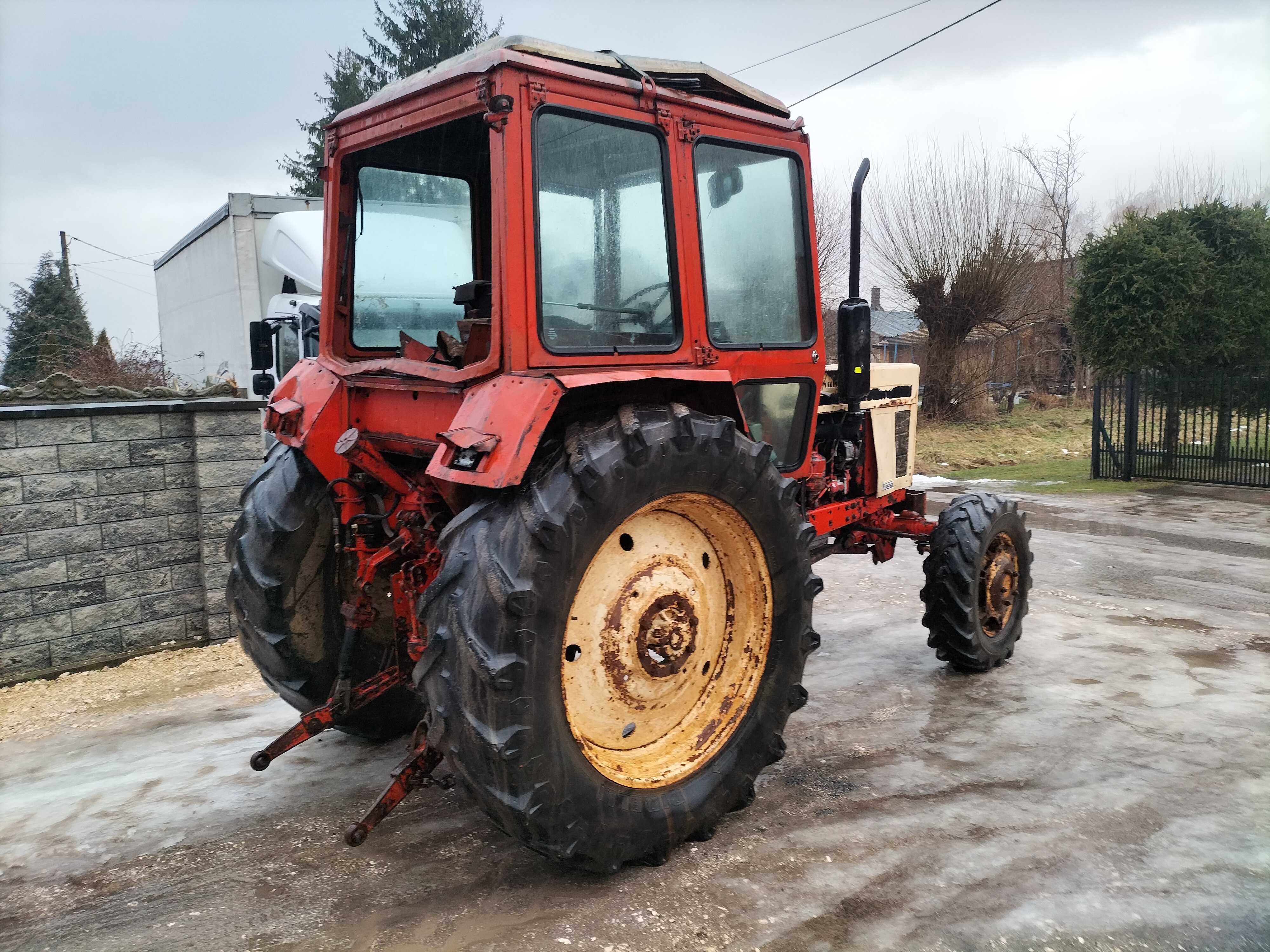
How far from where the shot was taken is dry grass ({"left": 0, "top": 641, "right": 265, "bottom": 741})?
452 centimetres

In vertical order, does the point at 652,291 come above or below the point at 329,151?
below

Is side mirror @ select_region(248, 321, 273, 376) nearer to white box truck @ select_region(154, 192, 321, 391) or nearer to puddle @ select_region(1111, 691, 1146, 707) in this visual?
white box truck @ select_region(154, 192, 321, 391)

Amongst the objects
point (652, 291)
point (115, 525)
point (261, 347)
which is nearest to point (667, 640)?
point (652, 291)

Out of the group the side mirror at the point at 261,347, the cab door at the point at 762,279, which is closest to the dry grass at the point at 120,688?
the side mirror at the point at 261,347

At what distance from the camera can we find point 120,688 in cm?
493

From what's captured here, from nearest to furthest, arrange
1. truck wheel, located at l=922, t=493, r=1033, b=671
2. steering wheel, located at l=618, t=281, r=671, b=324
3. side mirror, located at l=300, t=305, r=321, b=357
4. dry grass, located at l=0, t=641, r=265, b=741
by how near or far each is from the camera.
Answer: steering wheel, located at l=618, t=281, r=671, b=324, dry grass, located at l=0, t=641, r=265, b=741, truck wheel, located at l=922, t=493, r=1033, b=671, side mirror, located at l=300, t=305, r=321, b=357

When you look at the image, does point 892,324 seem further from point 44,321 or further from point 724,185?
point 724,185

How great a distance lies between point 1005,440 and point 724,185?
14.4 meters

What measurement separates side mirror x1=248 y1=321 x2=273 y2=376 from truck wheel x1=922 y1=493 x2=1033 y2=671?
551 centimetres

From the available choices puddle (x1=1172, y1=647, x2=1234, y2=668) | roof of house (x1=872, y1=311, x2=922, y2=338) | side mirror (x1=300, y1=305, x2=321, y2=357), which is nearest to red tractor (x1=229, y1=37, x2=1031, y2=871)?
puddle (x1=1172, y1=647, x2=1234, y2=668)

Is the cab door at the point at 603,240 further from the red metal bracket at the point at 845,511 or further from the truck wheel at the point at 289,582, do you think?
the red metal bracket at the point at 845,511

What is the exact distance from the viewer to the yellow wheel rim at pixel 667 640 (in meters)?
2.89

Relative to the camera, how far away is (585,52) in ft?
10.1

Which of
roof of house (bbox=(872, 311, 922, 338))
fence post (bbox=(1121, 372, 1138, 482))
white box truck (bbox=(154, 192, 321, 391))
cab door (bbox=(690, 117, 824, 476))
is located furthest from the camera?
roof of house (bbox=(872, 311, 922, 338))
